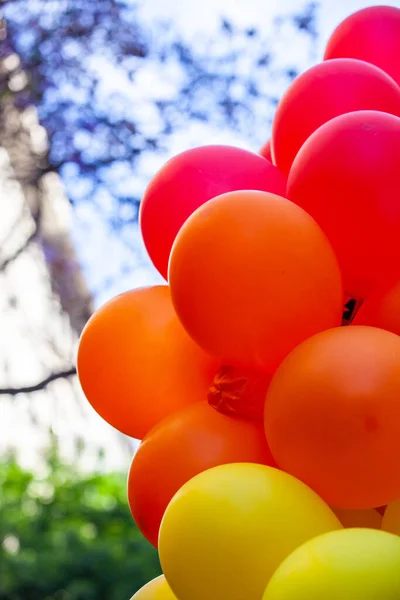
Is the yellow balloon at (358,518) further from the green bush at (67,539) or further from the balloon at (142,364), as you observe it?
the green bush at (67,539)

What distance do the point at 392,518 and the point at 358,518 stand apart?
0.22 feet

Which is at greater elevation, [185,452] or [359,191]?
[359,191]

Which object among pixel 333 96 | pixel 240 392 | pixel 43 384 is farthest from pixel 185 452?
pixel 43 384

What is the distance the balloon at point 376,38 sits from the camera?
1.11 meters

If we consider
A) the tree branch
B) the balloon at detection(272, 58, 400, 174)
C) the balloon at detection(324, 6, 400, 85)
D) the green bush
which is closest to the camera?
the balloon at detection(272, 58, 400, 174)

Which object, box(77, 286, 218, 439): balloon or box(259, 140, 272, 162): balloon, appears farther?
box(259, 140, 272, 162): balloon

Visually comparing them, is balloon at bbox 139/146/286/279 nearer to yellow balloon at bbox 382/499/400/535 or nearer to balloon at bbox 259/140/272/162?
balloon at bbox 259/140/272/162

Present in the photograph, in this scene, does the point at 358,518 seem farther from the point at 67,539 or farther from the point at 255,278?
the point at 67,539

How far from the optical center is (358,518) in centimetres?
82

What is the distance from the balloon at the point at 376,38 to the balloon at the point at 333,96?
140 mm

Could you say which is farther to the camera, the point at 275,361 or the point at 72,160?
the point at 72,160

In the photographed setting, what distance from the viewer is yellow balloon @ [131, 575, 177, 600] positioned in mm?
933

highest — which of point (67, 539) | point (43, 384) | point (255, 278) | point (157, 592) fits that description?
point (255, 278)

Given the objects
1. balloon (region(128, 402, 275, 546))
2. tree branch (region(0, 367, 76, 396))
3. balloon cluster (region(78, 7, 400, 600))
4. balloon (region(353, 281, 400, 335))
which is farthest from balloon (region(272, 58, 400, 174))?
tree branch (region(0, 367, 76, 396))
